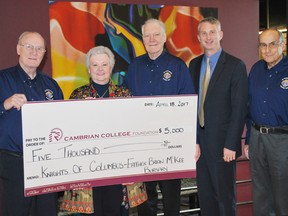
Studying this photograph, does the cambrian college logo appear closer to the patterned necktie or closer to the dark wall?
the patterned necktie

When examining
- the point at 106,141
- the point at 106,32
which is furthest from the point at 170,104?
the point at 106,32

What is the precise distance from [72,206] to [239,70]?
63.3 inches

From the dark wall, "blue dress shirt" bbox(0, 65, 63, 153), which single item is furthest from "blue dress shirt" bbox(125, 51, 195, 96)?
the dark wall

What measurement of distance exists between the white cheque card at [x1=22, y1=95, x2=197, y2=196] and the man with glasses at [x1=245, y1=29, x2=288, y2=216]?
560 mm

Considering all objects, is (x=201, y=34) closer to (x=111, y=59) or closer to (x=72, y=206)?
(x=111, y=59)

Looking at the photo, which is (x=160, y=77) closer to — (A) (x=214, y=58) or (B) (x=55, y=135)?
(A) (x=214, y=58)

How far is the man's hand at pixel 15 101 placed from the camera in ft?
7.45

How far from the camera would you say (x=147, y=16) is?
4566mm

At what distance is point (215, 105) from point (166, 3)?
88.3 inches

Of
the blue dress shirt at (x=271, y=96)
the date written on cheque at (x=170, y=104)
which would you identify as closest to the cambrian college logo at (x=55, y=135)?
the date written on cheque at (x=170, y=104)

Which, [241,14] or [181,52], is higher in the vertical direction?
[241,14]

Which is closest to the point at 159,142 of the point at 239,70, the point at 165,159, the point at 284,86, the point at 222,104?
Answer: the point at 165,159

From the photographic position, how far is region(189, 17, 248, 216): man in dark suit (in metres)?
2.86

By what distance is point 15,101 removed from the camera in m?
2.27
